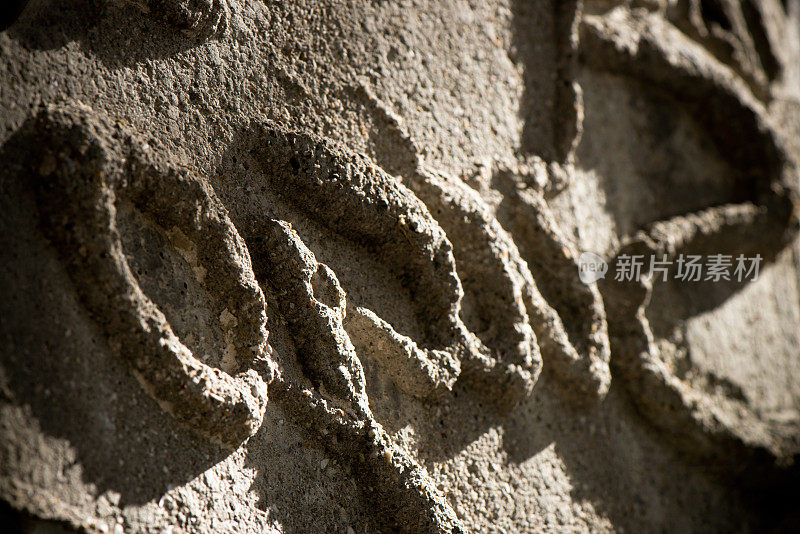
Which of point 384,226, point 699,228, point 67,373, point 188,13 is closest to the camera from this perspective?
point 67,373

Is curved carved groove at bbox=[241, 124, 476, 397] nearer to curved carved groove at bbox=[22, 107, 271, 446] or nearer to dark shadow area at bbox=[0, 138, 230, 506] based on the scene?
curved carved groove at bbox=[22, 107, 271, 446]

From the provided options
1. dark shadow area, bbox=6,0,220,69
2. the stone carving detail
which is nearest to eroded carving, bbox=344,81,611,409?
the stone carving detail

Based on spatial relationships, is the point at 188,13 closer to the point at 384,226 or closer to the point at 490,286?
the point at 384,226

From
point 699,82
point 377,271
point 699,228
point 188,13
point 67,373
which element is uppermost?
point 699,82

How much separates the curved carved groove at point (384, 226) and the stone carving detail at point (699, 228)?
0.34 meters

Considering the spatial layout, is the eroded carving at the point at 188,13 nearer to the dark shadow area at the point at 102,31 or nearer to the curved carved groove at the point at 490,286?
the dark shadow area at the point at 102,31

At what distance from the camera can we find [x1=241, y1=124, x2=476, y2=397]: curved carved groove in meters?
0.81

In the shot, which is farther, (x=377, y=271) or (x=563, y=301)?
(x=563, y=301)

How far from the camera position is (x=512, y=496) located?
94cm

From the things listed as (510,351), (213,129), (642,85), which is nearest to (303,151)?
(213,129)

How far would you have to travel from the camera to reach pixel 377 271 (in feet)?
2.92

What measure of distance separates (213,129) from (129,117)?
88 mm

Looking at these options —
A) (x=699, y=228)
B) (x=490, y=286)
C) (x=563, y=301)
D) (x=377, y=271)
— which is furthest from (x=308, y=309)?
(x=699, y=228)

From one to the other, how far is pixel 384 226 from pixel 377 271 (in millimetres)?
60
